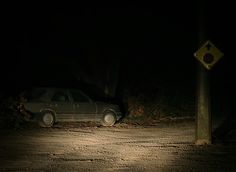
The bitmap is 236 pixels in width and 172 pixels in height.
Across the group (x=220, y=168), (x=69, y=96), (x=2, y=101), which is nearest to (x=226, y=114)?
(x=69, y=96)

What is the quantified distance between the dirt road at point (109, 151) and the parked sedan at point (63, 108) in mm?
878

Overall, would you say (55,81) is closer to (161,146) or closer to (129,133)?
(129,133)

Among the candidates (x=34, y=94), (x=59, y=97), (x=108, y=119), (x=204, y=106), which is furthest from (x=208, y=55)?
(x=34, y=94)

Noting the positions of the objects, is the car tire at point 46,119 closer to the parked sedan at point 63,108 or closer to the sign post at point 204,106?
the parked sedan at point 63,108

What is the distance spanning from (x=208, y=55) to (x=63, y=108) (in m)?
8.62

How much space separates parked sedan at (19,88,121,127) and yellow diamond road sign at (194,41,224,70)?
8.36m

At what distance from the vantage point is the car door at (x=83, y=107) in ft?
76.3

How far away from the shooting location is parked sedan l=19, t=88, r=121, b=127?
2225 cm

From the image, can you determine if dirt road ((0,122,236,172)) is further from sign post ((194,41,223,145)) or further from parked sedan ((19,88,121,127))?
parked sedan ((19,88,121,127))

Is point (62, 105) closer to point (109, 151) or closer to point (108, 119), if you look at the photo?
point (108, 119)

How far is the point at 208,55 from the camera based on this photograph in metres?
16.1

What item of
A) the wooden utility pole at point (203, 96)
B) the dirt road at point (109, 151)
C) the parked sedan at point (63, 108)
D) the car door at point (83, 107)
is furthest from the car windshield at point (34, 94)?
the wooden utility pole at point (203, 96)

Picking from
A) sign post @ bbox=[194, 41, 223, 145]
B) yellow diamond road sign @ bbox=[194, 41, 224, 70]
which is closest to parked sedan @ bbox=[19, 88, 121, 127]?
sign post @ bbox=[194, 41, 223, 145]

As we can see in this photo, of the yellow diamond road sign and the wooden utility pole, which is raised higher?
the yellow diamond road sign
